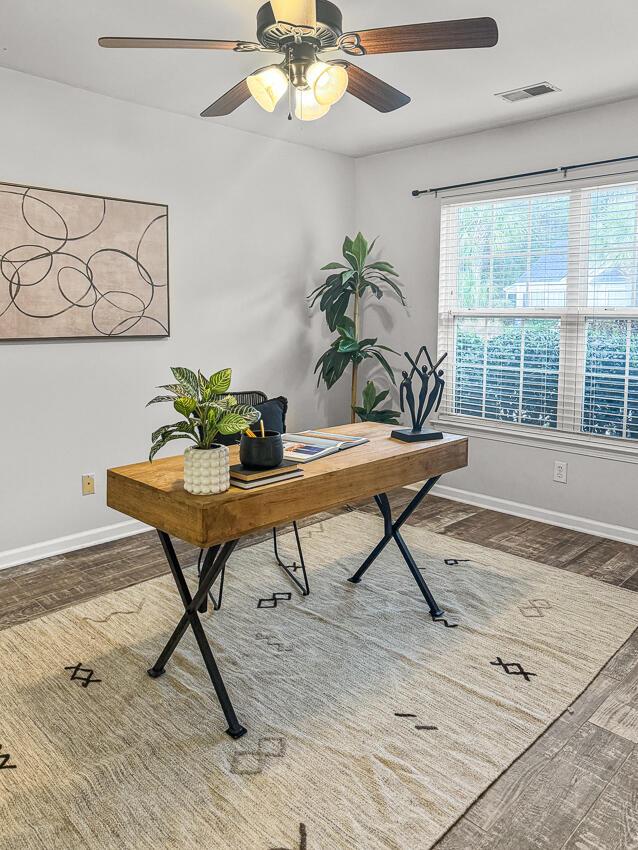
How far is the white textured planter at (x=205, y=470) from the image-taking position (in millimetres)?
1961

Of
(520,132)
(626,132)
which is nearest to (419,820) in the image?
A: (626,132)

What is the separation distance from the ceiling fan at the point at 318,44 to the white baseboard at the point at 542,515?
8.90ft

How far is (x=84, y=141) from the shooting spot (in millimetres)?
3502

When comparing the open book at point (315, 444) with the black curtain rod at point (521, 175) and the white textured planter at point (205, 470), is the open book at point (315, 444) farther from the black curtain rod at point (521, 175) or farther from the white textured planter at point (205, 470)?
the black curtain rod at point (521, 175)

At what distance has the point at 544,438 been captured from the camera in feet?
13.7

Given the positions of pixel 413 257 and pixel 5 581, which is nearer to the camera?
pixel 5 581

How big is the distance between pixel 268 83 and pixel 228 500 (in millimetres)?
1464

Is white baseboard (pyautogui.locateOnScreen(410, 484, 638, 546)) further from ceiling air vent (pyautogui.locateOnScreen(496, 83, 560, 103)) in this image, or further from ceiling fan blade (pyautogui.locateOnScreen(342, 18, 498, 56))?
ceiling fan blade (pyautogui.locateOnScreen(342, 18, 498, 56))

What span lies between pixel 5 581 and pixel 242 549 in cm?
119

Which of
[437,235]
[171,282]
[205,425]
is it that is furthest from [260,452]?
[437,235]

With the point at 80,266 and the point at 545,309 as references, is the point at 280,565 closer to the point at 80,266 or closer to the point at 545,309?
the point at 80,266

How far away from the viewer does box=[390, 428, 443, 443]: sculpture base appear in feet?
9.20

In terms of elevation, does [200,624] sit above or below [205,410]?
below

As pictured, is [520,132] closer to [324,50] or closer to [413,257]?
[413,257]
